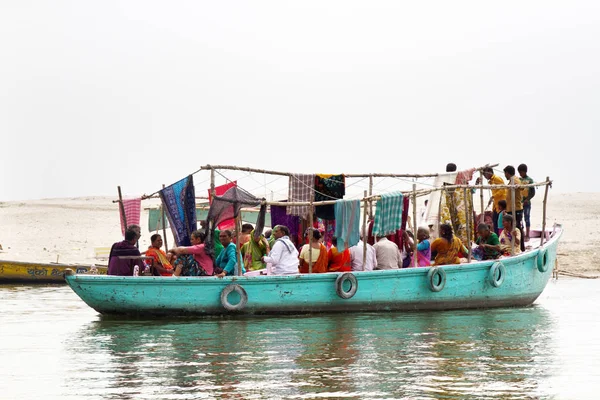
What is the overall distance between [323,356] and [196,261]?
437cm

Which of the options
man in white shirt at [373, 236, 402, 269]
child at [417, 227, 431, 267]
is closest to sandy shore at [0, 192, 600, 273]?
child at [417, 227, 431, 267]

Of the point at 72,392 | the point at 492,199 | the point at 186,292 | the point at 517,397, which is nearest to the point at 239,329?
the point at 186,292

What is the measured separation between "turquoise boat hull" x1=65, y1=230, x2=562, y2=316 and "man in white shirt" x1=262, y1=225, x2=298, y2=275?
19cm

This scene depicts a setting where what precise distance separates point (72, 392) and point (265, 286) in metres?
6.09

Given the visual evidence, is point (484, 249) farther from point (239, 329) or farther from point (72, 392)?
point (72, 392)

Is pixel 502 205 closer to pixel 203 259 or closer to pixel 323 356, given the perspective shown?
pixel 203 259

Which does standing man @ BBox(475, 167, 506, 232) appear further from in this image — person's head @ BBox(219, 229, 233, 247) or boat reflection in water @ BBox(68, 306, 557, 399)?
person's head @ BBox(219, 229, 233, 247)

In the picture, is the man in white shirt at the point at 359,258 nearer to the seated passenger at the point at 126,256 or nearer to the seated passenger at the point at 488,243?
the seated passenger at the point at 488,243

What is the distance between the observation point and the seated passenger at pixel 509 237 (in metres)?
17.3

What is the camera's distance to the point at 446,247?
53.8ft

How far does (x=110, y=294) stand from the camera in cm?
1492

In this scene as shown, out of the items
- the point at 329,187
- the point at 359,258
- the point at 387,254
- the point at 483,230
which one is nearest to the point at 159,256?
the point at 359,258

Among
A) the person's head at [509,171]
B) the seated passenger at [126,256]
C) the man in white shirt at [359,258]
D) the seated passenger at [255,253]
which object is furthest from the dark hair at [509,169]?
the seated passenger at [126,256]

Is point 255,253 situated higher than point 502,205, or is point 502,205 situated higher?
point 502,205
